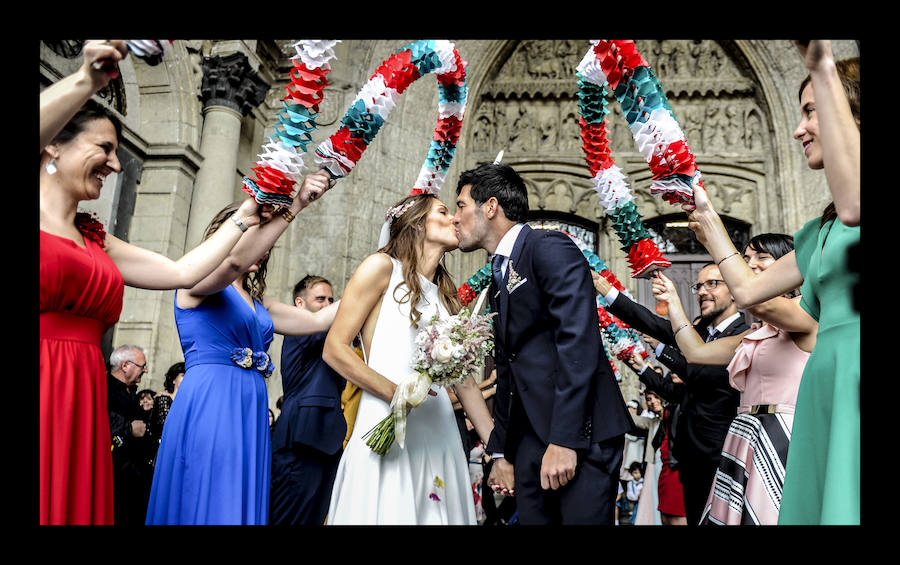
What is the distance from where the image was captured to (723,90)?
1198 cm

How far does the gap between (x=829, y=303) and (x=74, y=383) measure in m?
2.45

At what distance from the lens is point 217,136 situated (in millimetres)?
9000

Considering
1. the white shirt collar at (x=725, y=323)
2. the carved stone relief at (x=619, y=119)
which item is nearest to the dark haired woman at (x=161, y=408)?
the white shirt collar at (x=725, y=323)

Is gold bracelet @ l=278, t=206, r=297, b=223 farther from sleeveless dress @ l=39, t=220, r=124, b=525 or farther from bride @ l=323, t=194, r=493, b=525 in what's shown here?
sleeveless dress @ l=39, t=220, r=124, b=525

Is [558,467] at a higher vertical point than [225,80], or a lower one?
lower

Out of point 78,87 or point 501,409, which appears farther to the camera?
point 501,409

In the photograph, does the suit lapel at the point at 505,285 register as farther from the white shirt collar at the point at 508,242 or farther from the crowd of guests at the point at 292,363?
Result: the crowd of guests at the point at 292,363

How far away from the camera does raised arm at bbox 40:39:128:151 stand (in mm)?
1828

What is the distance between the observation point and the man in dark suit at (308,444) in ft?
12.8

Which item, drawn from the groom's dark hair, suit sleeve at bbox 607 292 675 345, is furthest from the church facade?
the groom's dark hair

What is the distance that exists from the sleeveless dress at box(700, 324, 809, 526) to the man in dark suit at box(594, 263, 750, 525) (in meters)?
0.76

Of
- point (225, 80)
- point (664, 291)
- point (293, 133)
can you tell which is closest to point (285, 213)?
point (293, 133)

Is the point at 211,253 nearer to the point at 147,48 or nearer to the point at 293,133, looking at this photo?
the point at 293,133
